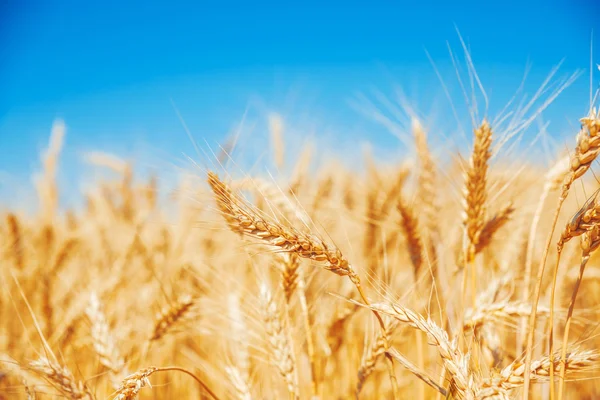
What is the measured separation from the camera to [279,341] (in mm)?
1163

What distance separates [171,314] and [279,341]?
1.49 ft

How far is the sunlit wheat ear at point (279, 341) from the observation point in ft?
3.65

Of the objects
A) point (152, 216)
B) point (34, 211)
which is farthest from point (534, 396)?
point (34, 211)

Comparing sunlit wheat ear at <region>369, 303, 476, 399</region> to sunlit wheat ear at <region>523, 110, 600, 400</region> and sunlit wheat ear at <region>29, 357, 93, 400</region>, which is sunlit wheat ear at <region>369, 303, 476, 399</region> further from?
sunlit wheat ear at <region>29, 357, 93, 400</region>

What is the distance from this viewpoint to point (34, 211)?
429cm

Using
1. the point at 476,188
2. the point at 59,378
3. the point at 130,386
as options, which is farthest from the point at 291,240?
the point at 59,378

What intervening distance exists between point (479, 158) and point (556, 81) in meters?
0.34

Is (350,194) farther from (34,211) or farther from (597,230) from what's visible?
(34,211)

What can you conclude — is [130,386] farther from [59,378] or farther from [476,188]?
[476,188]

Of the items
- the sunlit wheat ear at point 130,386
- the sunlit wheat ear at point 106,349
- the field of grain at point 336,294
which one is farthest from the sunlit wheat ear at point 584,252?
the sunlit wheat ear at point 106,349

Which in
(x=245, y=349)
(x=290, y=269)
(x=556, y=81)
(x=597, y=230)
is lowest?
(x=245, y=349)

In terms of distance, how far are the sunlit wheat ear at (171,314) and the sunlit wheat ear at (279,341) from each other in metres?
0.30

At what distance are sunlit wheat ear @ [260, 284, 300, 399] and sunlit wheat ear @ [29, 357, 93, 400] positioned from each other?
519mm

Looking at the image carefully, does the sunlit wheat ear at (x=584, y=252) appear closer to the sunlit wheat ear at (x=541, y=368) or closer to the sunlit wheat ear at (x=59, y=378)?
the sunlit wheat ear at (x=541, y=368)
